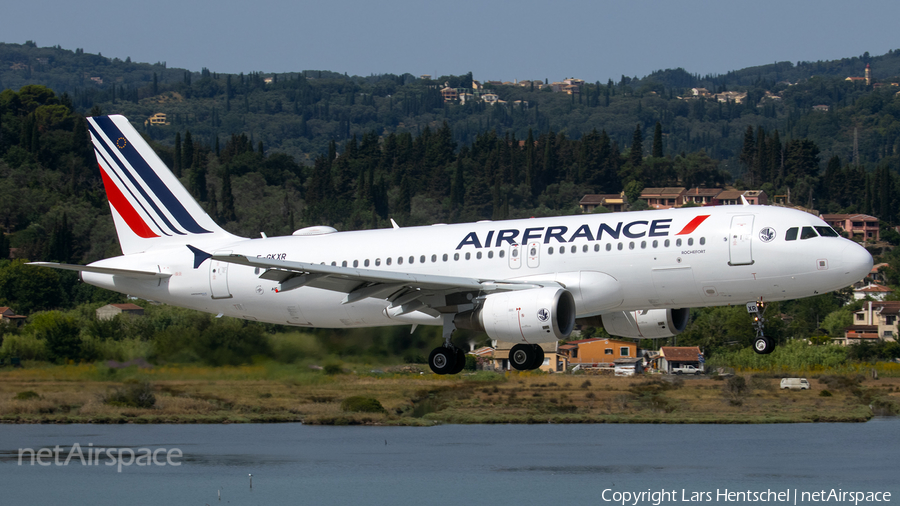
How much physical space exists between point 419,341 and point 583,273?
12.0 meters

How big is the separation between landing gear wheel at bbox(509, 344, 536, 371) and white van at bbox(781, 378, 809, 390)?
293 feet

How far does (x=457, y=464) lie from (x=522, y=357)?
5904cm

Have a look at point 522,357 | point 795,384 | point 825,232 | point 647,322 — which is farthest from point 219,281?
point 795,384

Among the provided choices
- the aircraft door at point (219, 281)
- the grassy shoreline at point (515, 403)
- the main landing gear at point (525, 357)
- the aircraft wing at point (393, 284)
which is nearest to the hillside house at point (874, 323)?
the grassy shoreline at point (515, 403)

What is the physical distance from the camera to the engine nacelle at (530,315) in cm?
3416

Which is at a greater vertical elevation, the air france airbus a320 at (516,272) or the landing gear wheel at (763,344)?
the air france airbus a320 at (516,272)

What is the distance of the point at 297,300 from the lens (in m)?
39.8

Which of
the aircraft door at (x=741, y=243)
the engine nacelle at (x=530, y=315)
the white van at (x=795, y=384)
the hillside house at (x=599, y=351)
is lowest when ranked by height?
the white van at (x=795, y=384)

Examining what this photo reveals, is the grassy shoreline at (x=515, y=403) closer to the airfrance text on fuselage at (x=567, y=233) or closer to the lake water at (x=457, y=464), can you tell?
the lake water at (x=457, y=464)

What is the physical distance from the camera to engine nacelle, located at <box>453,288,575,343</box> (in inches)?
1345

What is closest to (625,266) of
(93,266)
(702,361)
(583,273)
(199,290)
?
(583,273)

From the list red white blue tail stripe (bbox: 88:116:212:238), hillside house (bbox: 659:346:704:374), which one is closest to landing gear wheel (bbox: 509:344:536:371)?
red white blue tail stripe (bbox: 88:116:212:238)

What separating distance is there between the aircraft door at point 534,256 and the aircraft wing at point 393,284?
750 millimetres

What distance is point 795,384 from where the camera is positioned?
120 meters
